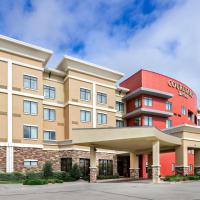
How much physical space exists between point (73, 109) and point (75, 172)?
9.16 m

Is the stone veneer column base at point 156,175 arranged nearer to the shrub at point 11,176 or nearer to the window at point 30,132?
the shrub at point 11,176

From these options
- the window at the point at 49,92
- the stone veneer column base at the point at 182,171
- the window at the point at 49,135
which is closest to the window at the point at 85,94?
the window at the point at 49,92

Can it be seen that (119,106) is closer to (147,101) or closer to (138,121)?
(138,121)

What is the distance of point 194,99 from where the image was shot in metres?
58.8

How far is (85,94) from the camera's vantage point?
4403 centimetres

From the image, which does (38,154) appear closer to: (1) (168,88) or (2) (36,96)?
(2) (36,96)

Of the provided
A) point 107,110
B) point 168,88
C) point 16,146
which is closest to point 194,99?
point 168,88

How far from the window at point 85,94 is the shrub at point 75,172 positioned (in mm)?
10198

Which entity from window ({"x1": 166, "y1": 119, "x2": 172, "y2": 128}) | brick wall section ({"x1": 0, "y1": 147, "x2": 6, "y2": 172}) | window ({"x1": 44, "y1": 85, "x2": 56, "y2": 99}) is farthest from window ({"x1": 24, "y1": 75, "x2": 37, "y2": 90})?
window ({"x1": 166, "y1": 119, "x2": 172, "y2": 128})

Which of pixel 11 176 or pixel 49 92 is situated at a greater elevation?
pixel 49 92

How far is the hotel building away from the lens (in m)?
36.5

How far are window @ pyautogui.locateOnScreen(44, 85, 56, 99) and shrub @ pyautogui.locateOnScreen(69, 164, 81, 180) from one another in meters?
10.3

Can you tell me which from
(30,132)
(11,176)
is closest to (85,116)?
(30,132)

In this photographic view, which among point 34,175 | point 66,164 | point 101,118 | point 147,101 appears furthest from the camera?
point 147,101
